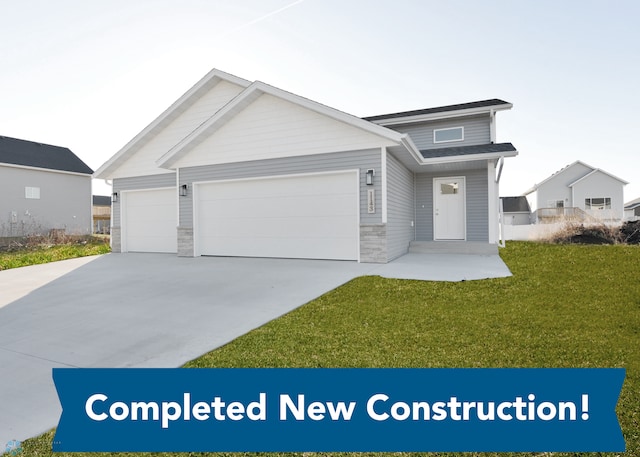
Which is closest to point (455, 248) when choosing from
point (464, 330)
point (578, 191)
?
point (464, 330)

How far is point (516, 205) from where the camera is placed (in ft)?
120

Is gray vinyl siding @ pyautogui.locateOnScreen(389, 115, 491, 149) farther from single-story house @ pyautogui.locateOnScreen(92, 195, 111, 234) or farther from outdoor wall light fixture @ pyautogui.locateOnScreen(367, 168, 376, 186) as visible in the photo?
single-story house @ pyautogui.locateOnScreen(92, 195, 111, 234)

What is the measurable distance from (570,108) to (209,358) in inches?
666

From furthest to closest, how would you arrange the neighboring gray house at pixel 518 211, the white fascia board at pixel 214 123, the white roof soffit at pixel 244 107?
1. the neighboring gray house at pixel 518 211
2. the white fascia board at pixel 214 123
3. the white roof soffit at pixel 244 107

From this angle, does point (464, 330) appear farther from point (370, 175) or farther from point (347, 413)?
point (370, 175)

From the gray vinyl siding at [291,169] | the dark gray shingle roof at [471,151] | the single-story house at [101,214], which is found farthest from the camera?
the single-story house at [101,214]

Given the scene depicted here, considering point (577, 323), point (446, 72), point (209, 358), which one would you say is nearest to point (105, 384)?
point (209, 358)

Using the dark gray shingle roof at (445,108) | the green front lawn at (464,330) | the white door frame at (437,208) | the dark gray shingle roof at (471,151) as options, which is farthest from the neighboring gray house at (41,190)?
the green front lawn at (464,330)

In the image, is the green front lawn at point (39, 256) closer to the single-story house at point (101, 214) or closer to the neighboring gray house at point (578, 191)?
the single-story house at point (101, 214)

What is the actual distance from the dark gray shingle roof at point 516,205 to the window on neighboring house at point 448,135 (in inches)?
1022

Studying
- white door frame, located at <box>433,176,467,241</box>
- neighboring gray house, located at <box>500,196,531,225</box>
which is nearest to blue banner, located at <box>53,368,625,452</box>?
white door frame, located at <box>433,176,467,241</box>

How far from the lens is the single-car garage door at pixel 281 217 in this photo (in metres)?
9.58

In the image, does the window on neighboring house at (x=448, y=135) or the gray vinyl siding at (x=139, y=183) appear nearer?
the gray vinyl siding at (x=139, y=183)

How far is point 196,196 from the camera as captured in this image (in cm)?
1163
